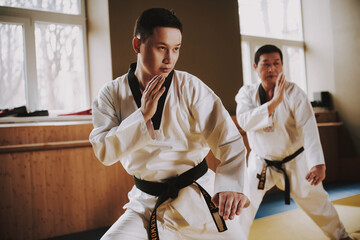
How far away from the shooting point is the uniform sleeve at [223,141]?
1.34 meters

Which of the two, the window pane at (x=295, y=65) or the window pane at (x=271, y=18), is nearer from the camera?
the window pane at (x=271, y=18)

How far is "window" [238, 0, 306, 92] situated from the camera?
5.07 metres

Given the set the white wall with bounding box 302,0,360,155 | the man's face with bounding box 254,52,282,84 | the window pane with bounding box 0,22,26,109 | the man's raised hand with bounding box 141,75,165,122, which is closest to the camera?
the man's raised hand with bounding box 141,75,165,122

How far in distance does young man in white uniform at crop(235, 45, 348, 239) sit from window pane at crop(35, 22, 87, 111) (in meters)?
2.06

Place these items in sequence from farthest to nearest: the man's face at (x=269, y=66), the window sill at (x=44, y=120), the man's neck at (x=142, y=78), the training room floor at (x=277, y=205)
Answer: the window sill at (x=44, y=120) → the training room floor at (x=277, y=205) → the man's face at (x=269, y=66) → the man's neck at (x=142, y=78)

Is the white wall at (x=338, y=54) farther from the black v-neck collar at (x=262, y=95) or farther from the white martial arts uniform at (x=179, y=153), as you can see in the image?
the white martial arts uniform at (x=179, y=153)

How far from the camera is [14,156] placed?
9.40 feet

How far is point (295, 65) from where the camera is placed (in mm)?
5766

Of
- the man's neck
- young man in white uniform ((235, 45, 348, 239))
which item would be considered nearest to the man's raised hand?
the man's neck

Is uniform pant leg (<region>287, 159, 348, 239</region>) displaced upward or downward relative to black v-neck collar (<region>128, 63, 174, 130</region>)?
downward

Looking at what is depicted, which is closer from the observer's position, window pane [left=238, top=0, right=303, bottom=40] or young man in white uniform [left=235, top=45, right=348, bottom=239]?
young man in white uniform [left=235, top=45, right=348, bottom=239]

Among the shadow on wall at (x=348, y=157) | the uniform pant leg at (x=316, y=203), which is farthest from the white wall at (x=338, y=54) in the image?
the uniform pant leg at (x=316, y=203)

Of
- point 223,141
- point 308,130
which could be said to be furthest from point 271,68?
point 223,141

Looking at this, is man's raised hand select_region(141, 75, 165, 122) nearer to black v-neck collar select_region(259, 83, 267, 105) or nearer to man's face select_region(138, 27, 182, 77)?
man's face select_region(138, 27, 182, 77)
